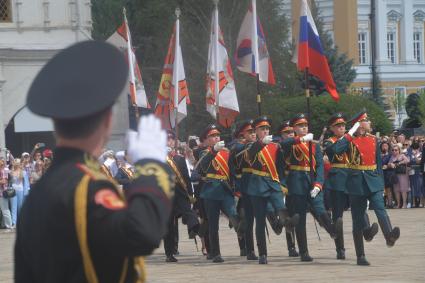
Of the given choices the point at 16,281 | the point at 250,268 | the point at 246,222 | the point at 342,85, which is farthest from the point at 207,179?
the point at 342,85

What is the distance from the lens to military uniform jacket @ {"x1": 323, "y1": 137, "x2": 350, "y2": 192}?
15.1 m

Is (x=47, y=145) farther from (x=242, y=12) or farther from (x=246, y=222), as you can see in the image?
(x=246, y=222)

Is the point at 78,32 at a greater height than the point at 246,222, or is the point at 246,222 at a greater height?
the point at 78,32

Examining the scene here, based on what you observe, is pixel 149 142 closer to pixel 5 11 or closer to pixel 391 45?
pixel 5 11

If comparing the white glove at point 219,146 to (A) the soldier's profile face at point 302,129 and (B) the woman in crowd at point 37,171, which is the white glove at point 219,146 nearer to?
(A) the soldier's profile face at point 302,129

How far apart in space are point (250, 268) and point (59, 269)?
11.4 metres

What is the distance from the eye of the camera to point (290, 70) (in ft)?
162

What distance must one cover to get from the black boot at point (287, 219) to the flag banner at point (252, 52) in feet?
14.1

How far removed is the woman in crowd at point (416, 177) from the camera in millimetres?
28406

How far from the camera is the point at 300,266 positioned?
1526 centimetres

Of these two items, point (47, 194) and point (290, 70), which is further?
point (290, 70)

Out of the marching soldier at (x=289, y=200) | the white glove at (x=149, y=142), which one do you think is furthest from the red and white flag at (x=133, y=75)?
the white glove at (x=149, y=142)

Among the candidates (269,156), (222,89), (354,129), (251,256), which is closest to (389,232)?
(354,129)

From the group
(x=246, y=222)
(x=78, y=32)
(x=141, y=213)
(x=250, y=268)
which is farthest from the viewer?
(x=78, y=32)
